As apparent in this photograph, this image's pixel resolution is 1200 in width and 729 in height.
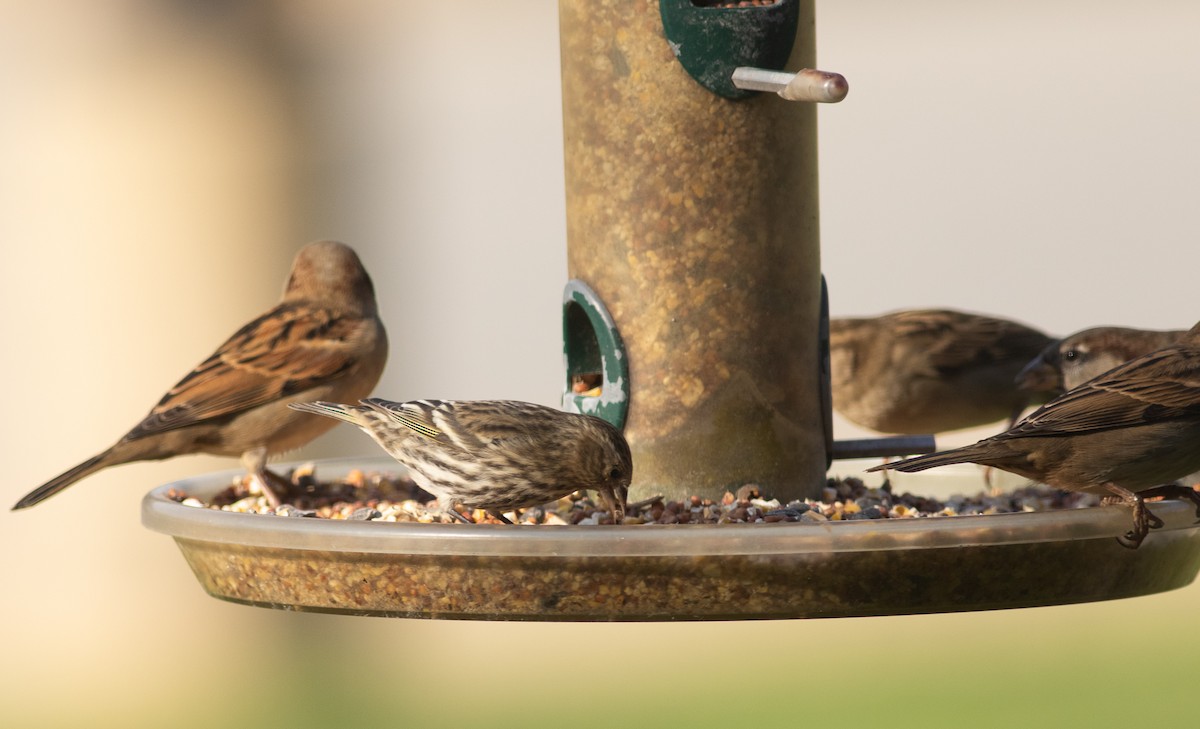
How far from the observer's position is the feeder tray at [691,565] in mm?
3779

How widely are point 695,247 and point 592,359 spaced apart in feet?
1.92

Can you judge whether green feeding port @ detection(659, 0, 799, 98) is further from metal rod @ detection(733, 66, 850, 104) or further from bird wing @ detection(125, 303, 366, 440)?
bird wing @ detection(125, 303, 366, 440)

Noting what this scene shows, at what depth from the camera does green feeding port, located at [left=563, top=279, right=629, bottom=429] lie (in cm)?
502

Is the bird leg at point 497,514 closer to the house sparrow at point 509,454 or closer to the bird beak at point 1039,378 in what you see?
the house sparrow at point 509,454

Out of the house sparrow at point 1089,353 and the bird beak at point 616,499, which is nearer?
the bird beak at point 616,499

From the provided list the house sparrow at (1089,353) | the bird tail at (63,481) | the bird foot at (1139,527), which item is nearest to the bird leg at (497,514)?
the bird foot at (1139,527)

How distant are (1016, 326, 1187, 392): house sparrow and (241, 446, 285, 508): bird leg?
9.30 feet

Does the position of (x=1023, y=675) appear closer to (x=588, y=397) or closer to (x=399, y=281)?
(x=399, y=281)

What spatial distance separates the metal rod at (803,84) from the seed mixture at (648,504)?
0.95 m

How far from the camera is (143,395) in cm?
1061

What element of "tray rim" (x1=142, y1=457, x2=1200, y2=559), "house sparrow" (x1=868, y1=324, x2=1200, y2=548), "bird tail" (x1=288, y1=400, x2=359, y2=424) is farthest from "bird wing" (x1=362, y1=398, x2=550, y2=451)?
"house sparrow" (x1=868, y1=324, x2=1200, y2=548)

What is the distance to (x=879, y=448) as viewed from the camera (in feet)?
17.6

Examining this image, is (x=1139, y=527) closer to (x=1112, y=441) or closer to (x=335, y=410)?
(x=1112, y=441)

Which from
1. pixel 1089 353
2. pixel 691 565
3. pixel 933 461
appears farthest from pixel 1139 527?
pixel 1089 353
